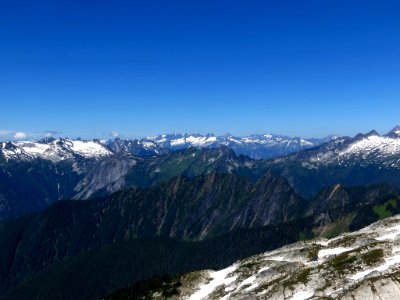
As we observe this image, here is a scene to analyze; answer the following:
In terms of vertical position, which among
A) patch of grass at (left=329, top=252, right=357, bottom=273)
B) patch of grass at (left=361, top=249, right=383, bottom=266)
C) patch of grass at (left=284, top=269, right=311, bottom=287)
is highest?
patch of grass at (left=361, top=249, right=383, bottom=266)

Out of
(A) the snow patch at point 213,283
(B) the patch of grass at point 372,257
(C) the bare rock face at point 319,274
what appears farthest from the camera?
(A) the snow patch at point 213,283

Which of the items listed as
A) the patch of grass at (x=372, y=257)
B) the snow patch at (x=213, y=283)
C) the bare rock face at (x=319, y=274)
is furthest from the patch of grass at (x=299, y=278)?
the snow patch at (x=213, y=283)

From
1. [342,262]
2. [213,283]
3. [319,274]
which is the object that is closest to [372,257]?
[342,262]

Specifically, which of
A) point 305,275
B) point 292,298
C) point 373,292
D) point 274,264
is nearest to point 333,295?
point 373,292

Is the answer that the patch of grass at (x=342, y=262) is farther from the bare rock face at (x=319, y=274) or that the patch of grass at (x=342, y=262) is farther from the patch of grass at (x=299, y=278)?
the patch of grass at (x=299, y=278)

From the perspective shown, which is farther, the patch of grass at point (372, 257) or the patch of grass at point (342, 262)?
the patch of grass at point (342, 262)

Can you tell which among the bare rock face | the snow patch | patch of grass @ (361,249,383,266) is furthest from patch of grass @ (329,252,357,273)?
the snow patch

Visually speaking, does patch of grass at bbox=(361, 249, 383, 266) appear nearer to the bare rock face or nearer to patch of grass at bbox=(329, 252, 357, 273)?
the bare rock face

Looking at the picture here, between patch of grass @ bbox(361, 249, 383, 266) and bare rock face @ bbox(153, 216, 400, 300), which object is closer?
bare rock face @ bbox(153, 216, 400, 300)
